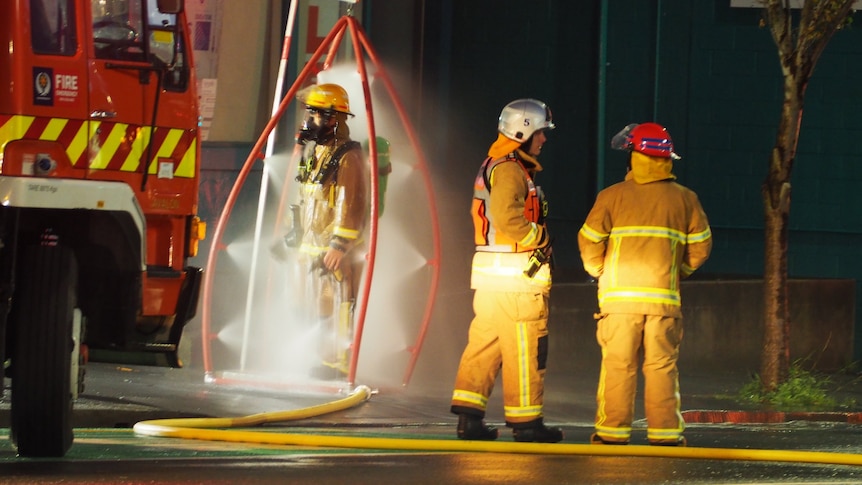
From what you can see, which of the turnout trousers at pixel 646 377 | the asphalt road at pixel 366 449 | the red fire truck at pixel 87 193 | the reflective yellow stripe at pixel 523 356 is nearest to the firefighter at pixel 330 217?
the asphalt road at pixel 366 449

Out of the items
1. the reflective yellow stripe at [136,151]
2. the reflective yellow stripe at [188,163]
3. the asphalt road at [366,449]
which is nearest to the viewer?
the asphalt road at [366,449]

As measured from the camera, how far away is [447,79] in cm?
1448

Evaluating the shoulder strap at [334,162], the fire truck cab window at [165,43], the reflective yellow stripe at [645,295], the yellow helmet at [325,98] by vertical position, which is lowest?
the reflective yellow stripe at [645,295]

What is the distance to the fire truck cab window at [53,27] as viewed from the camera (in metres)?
6.32

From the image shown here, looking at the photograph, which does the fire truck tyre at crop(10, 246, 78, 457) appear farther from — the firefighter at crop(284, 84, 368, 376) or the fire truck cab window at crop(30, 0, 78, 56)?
the firefighter at crop(284, 84, 368, 376)

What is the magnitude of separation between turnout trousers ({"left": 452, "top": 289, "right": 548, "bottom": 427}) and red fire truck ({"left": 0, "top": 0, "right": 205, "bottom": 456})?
1.74m

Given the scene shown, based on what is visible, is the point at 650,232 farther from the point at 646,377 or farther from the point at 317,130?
the point at 317,130

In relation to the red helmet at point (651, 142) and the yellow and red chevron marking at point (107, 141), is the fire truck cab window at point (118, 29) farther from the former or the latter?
the red helmet at point (651, 142)

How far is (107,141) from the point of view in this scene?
259 inches

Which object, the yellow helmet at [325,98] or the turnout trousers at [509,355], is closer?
the turnout trousers at [509,355]

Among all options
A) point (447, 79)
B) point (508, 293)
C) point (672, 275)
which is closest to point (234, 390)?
point (508, 293)

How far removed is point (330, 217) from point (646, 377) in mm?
2846

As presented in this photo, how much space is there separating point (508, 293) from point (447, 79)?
22.2ft

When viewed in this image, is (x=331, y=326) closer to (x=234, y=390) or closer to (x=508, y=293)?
(x=234, y=390)
